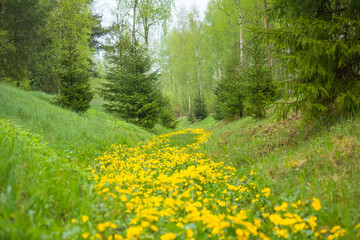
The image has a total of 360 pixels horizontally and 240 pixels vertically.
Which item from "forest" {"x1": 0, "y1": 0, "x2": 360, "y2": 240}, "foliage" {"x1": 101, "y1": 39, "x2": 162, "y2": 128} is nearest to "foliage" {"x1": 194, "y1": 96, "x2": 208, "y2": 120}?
"foliage" {"x1": 101, "y1": 39, "x2": 162, "y2": 128}

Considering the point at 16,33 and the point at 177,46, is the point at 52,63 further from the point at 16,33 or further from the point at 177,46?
the point at 177,46

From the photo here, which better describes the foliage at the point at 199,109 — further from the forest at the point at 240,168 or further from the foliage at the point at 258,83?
the foliage at the point at 258,83

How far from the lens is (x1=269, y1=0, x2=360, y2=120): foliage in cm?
336

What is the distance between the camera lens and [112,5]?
1864 cm

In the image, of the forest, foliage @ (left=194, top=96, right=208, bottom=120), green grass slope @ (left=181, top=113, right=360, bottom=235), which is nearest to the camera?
the forest

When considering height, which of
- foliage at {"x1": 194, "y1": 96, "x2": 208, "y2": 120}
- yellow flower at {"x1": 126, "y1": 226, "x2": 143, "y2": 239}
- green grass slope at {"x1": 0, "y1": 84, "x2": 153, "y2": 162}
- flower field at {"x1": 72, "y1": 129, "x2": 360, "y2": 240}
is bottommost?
flower field at {"x1": 72, "y1": 129, "x2": 360, "y2": 240}

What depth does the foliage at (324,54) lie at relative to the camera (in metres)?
3.36

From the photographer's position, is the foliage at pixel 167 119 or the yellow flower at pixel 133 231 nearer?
the yellow flower at pixel 133 231

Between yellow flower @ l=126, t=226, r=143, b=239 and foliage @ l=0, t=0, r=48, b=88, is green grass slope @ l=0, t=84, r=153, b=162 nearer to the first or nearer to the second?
yellow flower @ l=126, t=226, r=143, b=239

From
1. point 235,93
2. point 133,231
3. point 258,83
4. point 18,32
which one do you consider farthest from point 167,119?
point 133,231

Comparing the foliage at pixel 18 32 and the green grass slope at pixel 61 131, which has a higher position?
the foliage at pixel 18 32

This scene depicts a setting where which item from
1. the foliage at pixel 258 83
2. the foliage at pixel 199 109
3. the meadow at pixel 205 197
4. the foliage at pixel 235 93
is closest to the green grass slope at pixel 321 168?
the meadow at pixel 205 197

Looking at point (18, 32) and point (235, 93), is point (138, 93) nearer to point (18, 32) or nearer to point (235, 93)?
point (235, 93)

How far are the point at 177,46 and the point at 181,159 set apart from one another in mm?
29648
